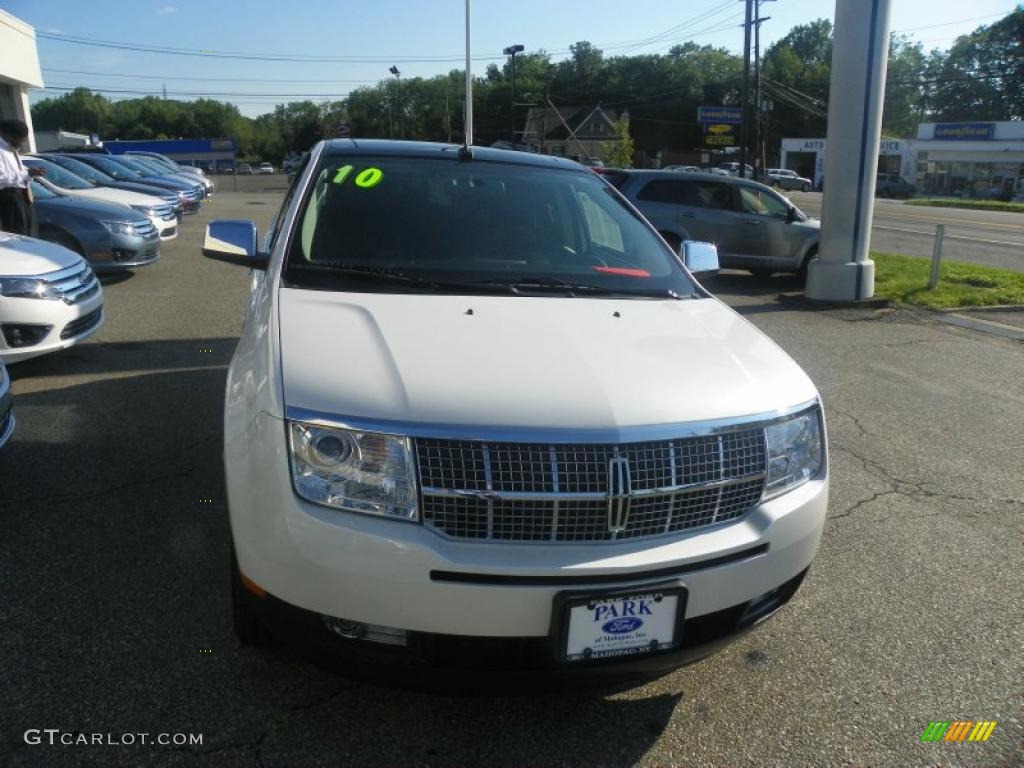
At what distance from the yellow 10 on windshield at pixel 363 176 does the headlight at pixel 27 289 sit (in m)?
3.16

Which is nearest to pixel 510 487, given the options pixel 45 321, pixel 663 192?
pixel 45 321

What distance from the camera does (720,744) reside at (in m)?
2.47

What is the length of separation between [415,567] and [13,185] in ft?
29.7

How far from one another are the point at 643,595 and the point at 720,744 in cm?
67

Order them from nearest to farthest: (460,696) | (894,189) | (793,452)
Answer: (460,696)
(793,452)
(894,189)

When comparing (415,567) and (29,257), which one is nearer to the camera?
(415,567)

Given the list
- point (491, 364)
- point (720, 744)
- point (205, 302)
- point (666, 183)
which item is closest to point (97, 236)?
point (205, 302)

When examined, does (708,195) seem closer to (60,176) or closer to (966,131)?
(60,176)

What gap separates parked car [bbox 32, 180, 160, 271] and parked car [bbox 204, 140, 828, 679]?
8647 mm

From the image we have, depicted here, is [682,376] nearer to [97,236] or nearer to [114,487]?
[114,487]

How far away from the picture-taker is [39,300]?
5688mm

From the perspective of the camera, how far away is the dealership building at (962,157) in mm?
62750

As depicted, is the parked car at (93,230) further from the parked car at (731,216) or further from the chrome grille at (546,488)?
the chrome grille at (546,488)

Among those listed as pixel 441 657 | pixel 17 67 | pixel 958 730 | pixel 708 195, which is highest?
pixel 17 67
